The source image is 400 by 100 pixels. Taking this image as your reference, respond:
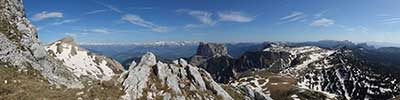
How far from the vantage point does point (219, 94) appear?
6794cm

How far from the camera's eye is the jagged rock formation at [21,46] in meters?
60.5

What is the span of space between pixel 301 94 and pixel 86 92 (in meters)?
136

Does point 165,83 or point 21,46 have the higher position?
point 21,46

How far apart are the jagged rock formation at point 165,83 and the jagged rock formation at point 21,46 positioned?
1042 cm

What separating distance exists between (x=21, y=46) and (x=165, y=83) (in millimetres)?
28696

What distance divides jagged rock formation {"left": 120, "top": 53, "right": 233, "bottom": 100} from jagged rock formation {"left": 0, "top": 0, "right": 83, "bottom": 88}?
1042cm

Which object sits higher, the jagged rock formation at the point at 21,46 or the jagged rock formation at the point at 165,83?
the jagged rock formation at the point at 21,46

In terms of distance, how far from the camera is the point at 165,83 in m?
59.2

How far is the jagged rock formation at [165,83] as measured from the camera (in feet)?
177

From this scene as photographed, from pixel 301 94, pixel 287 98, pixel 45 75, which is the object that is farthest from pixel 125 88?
pixel 301 94

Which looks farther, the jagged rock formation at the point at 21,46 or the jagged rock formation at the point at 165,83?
the jagged rock formation at the point at 21,46

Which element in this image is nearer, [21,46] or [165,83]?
[165,83]

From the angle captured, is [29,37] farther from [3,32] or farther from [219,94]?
[219,94]

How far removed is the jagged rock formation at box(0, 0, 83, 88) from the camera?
6050 cm
